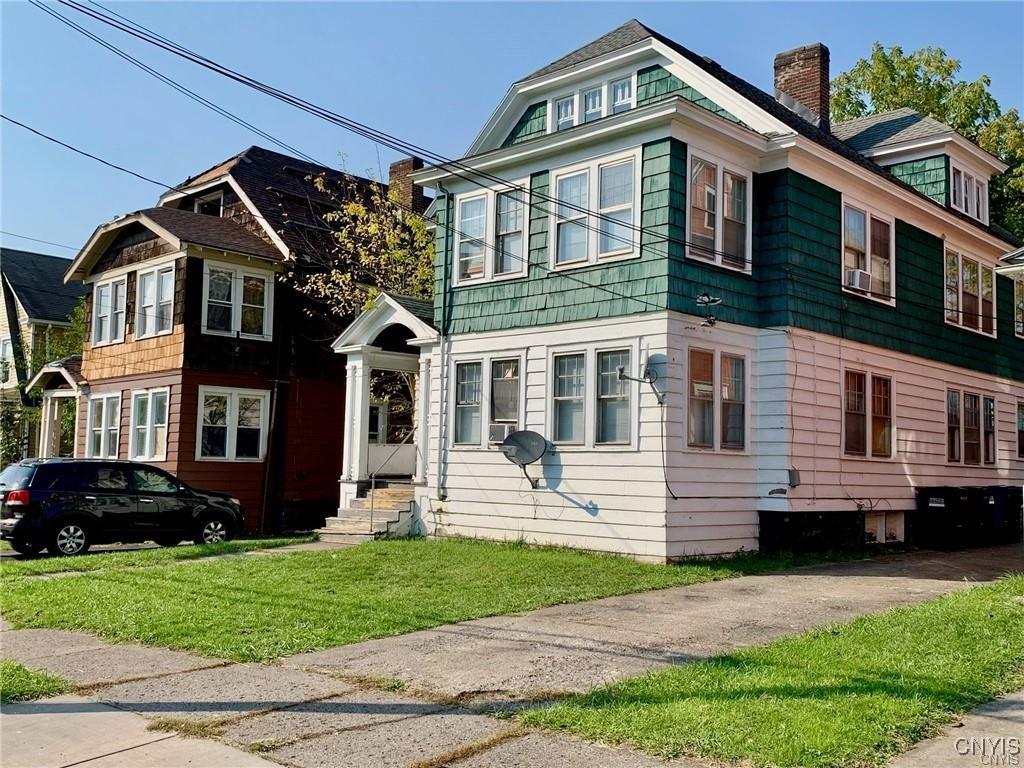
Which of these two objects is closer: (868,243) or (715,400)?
(715,400)

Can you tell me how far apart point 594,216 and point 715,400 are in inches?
138

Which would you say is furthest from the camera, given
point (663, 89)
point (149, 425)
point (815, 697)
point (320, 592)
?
point (149, 425)

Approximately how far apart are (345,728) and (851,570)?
388 inches

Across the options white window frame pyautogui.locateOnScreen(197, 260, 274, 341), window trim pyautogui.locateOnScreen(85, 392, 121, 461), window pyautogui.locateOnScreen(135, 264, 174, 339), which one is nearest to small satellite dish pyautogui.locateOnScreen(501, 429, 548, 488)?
white window frame pyautogui.locateOnScreen(197, 260, 274, 341)

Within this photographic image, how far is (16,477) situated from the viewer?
15.6 m

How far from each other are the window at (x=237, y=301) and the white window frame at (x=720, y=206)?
12.5 m

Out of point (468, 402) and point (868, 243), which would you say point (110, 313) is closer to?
point (468, 402)

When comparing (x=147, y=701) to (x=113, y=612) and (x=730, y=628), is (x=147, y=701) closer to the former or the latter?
(x=113, y=612)

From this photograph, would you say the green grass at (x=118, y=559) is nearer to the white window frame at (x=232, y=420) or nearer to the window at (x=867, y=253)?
the white window frame at (x=232, y=420)

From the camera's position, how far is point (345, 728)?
6.02 meters

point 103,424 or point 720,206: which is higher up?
point 720,206

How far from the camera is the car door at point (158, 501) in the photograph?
656 inches

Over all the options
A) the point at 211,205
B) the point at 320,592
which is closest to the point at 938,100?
the point at 211,205

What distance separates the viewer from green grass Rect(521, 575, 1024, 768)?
5414mm
